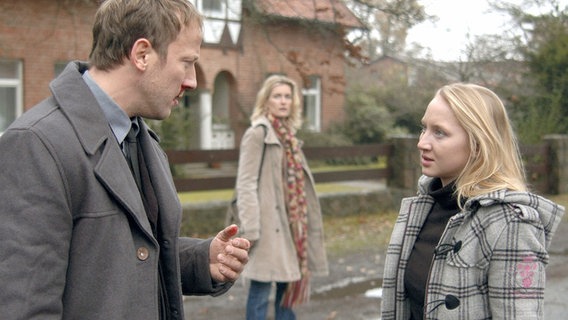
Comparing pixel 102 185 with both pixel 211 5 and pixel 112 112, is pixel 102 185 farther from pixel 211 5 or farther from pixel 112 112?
pixel 211 5

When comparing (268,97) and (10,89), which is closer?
(268,97)

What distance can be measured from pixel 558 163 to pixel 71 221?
46.1 feet

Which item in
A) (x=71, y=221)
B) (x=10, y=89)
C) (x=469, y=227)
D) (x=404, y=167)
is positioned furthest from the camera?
(x=10, y=89)

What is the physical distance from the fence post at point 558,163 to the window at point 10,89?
11798mm

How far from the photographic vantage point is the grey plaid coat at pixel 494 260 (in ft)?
8.36

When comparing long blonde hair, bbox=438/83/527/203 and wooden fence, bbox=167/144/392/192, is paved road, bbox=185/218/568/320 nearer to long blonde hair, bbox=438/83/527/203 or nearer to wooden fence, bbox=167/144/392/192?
wooden fence, bbox=167/144/392/192

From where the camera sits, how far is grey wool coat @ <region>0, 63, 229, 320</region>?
1833 mm

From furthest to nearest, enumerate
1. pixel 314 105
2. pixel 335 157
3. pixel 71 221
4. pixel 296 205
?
1. pixel 314 105
2. pixel 335 157
3. pixel 296 205
4. pixel 71 221

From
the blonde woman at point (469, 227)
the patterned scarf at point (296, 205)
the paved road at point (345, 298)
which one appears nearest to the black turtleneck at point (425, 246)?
the blonde woman at point (469, 227)

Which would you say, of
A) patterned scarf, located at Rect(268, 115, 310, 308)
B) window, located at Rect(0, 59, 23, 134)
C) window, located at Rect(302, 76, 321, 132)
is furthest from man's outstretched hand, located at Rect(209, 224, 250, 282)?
window, located at Rect(302, 76, 321, 132)

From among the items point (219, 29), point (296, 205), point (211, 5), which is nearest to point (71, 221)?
point (296, 205)

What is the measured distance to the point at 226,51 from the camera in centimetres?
1788

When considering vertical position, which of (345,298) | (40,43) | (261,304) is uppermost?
(40,43)

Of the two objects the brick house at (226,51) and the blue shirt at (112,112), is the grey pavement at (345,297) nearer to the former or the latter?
the brick house at (226,51)
